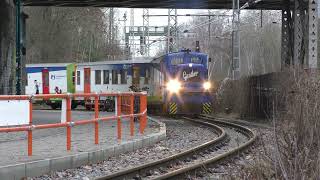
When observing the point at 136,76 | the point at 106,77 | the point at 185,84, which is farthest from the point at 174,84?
the point at 106,77

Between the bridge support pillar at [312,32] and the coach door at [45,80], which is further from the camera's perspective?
the coach door at [45,80]

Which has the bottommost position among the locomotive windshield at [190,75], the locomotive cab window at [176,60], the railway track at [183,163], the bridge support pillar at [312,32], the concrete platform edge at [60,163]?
the railway track at [183,163]

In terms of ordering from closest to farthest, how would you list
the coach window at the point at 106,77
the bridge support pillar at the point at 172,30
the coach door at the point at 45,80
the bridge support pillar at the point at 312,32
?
the bridge support pillar at the point at 312,32, the coach window at the point at 106,77, the coach door at the point at 45,80, the bridge support pillar at the point at 172,30

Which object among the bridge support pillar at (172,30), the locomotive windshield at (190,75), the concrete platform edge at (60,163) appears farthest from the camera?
the bridge support pillar at (172,30)

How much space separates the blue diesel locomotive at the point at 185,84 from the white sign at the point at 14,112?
698 inches

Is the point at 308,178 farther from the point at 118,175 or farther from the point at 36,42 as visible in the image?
the point at 36,42

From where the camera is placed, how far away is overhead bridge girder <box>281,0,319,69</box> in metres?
25.2

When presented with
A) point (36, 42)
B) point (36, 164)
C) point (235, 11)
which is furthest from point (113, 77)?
point (36, 164)

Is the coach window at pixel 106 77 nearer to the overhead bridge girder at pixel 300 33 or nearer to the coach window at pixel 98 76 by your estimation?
the coach window at pixel 98 76

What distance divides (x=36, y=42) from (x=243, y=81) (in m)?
29.7

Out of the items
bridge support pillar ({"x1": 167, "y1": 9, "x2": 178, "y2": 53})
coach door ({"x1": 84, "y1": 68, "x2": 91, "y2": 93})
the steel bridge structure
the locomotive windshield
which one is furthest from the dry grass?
bridge support pillar ({"x1": 167, "y1": 9, "x2": 178, "y2": 53})

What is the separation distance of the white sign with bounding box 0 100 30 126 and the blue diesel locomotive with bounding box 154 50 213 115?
1773 centimetres


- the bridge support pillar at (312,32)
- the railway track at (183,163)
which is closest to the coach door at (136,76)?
the bridge support pillar at (312,32)

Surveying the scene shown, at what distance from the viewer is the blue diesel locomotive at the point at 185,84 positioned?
28.4 metres
